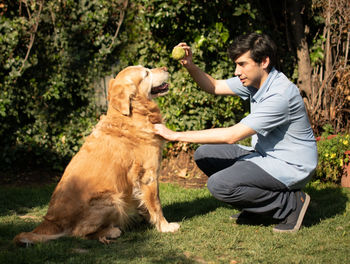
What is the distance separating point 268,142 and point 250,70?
74cm

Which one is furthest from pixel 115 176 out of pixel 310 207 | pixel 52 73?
pixel 52 73

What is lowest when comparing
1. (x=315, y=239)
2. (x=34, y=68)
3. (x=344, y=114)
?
(x=315, y=239)

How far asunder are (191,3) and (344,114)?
3342 mm

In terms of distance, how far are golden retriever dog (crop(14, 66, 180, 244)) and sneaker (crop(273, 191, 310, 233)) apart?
1.01m

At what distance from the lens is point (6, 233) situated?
3.66 m

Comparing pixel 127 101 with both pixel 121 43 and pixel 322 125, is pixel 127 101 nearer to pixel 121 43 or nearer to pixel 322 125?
pixel 121 43

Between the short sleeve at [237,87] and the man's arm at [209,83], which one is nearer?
the short sleeve at [237,87]

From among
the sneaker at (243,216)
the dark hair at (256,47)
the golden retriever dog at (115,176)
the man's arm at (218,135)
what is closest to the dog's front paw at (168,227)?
the golden retriever dog at (115,176)

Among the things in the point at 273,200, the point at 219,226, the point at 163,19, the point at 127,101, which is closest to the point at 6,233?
the point at 127,101

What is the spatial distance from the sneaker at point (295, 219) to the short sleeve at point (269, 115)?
2.67 ft

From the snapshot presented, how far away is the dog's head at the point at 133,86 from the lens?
3.71 m

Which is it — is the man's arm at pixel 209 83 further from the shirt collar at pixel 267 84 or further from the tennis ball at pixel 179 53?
the shirt collar at pixel 267 84

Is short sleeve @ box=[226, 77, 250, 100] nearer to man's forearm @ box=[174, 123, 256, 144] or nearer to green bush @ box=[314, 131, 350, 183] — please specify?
man's forearm @ box=[174, 123, 256, 144]

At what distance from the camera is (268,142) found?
12.6 ft
